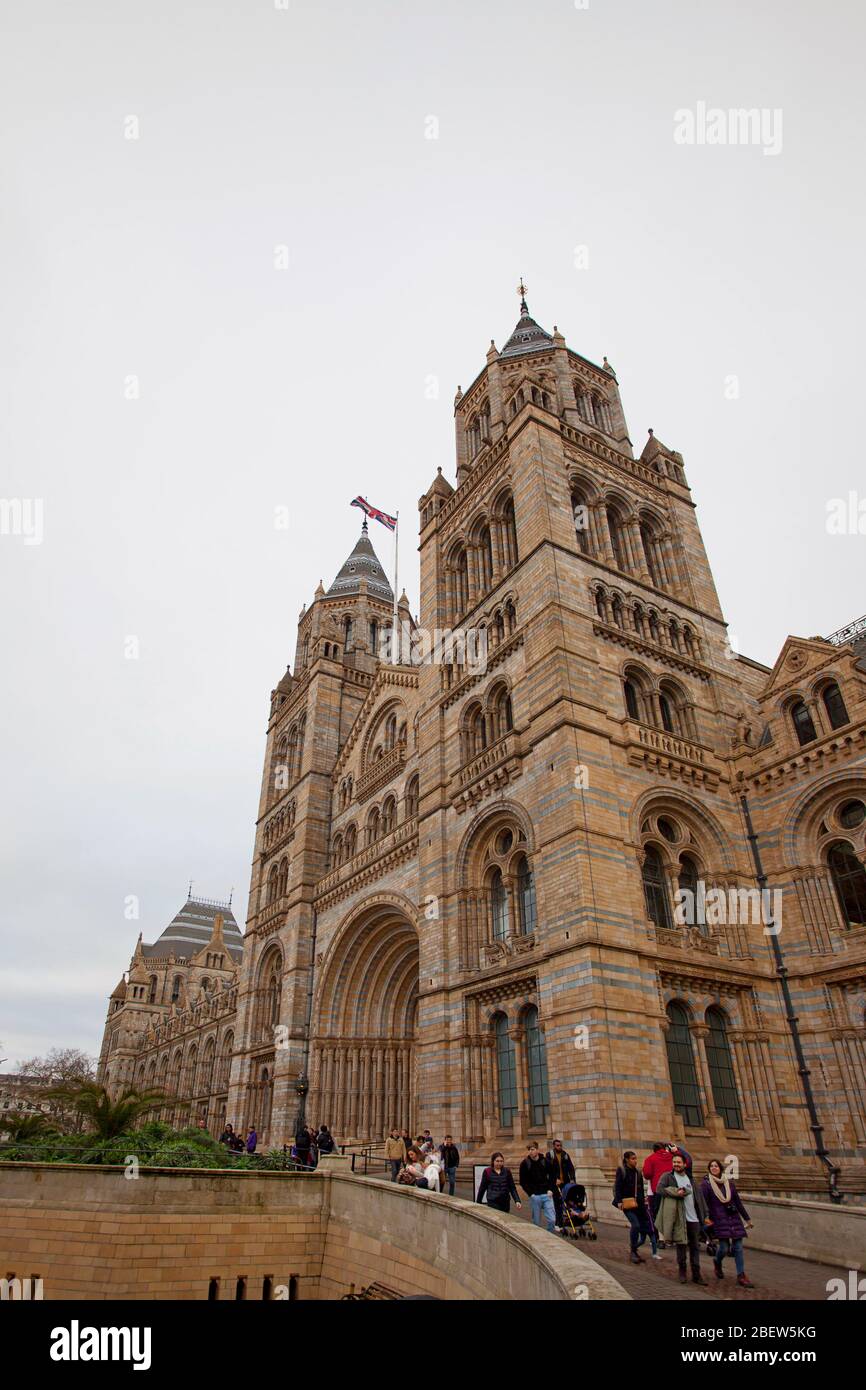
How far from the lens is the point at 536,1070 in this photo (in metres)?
19.3

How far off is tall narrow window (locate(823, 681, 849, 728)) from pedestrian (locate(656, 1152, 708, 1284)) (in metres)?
14.8

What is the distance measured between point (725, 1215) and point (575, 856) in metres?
9.12

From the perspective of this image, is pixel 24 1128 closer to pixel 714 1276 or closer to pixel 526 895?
pixel 526 895

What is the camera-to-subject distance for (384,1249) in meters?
14.6

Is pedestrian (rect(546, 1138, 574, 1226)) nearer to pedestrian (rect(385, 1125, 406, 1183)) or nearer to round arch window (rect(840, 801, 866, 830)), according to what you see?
pedestrian (rect(385, 1125, 406, 1183))

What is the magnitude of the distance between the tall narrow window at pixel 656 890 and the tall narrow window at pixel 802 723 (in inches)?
224

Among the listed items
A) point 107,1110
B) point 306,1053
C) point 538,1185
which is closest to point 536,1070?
point 538,1185

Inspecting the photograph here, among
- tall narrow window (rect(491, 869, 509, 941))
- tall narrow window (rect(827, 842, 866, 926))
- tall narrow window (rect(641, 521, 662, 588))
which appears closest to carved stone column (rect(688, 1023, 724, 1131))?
tall narrow window (rect(827, 842, 866, 926))

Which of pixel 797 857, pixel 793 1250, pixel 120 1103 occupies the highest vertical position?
pixel 797 857

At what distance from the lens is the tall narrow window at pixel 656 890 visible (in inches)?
803

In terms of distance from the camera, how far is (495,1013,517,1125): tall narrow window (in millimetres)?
19812
